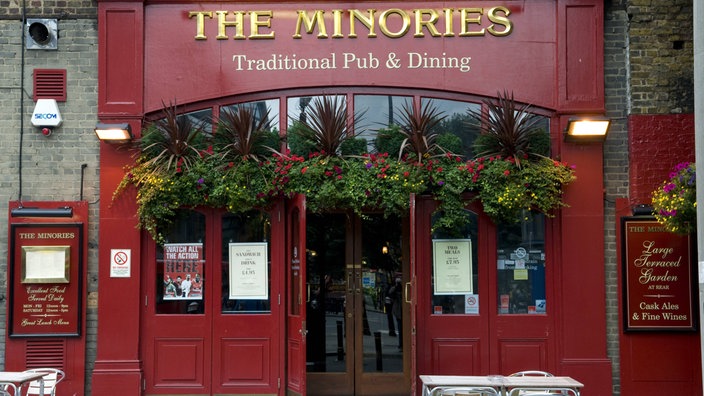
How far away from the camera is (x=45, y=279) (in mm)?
10008

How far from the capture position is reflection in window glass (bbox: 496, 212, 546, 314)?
10.1 m

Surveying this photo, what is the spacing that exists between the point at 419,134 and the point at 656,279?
3244 millimetres

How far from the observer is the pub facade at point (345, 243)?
9969 millimetres

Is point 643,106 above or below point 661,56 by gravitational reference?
below

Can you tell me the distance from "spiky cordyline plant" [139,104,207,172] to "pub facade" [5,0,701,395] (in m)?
0.24

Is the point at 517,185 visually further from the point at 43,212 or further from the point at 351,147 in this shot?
the point at 43,212

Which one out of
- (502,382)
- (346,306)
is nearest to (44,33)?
(346,306)

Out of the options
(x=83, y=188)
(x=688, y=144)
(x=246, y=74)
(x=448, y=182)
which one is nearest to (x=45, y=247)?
(x=83, y=188)

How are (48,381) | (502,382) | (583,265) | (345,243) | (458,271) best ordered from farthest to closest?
(345,243), (458,271), (583,265), (48,381), (502,382)

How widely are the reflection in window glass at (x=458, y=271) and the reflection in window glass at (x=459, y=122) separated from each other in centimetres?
86

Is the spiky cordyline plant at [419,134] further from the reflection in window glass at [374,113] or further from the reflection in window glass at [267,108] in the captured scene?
the reflection in window glass at [267,108]

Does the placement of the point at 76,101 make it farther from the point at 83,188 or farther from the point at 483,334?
the point at 483,334

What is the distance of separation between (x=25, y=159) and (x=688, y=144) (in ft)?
25.9

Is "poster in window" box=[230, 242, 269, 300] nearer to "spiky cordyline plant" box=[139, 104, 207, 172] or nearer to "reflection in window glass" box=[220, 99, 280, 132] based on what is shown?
"spiky cordyline plant" box=[139, 104, 207, 172]
